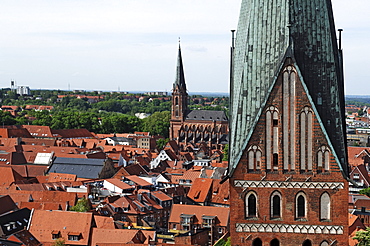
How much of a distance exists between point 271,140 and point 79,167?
10083cm

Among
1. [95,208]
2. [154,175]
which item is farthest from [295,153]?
[154,175]

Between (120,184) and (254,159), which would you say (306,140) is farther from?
(120,184)

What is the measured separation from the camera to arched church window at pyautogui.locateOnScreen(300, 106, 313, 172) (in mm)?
22016

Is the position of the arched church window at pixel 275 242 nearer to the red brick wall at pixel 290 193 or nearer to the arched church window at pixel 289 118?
the red brick wall at pixel 290 193

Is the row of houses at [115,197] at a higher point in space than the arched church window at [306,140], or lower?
lower

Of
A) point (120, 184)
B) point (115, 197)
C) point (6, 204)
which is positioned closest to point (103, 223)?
point (6, 204)

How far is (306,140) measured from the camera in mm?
22094

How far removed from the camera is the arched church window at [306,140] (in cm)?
2202


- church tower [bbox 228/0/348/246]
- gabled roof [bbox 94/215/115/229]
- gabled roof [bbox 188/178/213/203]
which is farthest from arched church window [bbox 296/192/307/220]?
gabled roof [bbox 188/178/213/203]

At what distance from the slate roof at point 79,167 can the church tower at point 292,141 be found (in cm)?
9578

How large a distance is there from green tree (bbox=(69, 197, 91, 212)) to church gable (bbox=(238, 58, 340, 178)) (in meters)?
62.1

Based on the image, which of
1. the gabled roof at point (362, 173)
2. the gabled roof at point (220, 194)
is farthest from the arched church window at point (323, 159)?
the gabled roof at point (362, 173)

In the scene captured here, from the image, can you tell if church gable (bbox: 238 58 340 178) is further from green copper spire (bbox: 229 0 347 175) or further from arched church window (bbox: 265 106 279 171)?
green copper spire (bbox: 229 0 347 175)

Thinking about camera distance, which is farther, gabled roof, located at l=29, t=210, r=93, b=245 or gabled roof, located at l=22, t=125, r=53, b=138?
gabled roof, located at l=22, t=125, r=53, b=138
